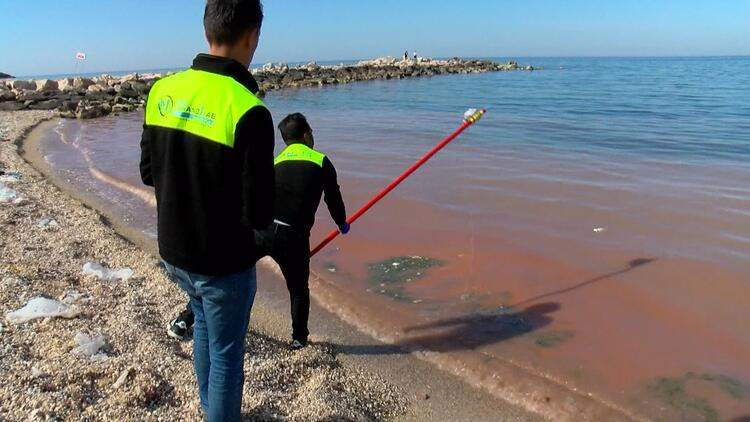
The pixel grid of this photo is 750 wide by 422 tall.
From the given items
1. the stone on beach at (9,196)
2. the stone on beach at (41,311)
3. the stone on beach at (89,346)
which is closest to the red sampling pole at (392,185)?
the stone on beach at (89,346)

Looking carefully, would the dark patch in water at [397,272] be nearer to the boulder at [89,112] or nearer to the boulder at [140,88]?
the boulder at [89,112]

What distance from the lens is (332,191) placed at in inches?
132

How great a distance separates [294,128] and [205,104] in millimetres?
1481

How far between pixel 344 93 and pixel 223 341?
28.9 meters

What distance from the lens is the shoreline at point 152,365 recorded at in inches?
108

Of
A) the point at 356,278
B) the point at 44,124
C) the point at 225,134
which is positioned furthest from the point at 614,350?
the point at 44,124

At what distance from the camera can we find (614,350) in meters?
3.89

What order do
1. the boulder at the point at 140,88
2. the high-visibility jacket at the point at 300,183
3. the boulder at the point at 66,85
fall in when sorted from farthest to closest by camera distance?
the boulder at the point at 66,85, the boulder at the point at 140,88, the high-visibility jacket at the point at 300,183

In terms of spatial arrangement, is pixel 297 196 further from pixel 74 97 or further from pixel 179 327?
pixel 74 97

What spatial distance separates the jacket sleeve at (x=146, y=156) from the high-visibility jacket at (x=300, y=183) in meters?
1.06

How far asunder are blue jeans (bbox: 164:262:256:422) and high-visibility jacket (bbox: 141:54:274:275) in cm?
7

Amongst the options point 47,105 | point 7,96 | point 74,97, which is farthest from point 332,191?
point 7,96

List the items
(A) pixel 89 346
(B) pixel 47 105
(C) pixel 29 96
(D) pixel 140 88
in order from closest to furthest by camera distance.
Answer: (A) pixel 89 346
(B) pixel 47 105
(C) pixel 29 96
(D) pixel 140 88

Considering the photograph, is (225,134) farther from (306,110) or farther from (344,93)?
(344,93)
